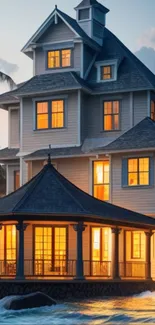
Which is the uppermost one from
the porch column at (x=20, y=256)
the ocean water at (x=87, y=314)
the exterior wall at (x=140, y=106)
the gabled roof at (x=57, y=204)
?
the exterior wall at (x=140, y=106)

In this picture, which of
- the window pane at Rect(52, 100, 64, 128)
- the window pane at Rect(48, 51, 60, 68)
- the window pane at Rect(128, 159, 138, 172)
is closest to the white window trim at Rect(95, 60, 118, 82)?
the window pane at Rect(48, 51, 60, 68)

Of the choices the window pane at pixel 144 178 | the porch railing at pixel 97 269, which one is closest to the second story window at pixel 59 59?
the window pane at pixel 144 178

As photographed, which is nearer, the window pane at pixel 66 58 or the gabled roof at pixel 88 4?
the window pane at pixel 66 58

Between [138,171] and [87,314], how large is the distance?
1228 cm

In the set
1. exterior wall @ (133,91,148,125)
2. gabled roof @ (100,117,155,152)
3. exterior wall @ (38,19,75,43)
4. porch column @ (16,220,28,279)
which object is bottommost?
porch column @ (16,220,28,279)

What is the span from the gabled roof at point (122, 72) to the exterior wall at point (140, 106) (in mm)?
619

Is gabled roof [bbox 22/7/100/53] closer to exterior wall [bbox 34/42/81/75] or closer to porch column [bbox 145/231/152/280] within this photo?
exterior wall [bbox 34/42/81/75]

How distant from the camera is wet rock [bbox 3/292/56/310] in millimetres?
28250

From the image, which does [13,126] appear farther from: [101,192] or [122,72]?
[101,192]

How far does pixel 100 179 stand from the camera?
39656 mm

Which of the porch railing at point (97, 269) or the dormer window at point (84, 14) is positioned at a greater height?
the dormer window at point (84, 14)

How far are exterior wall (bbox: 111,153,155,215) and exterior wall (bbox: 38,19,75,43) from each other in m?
7.46

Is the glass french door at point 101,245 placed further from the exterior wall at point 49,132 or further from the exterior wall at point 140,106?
the exterior wall at point 140,106

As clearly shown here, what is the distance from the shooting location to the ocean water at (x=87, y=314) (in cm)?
2553
